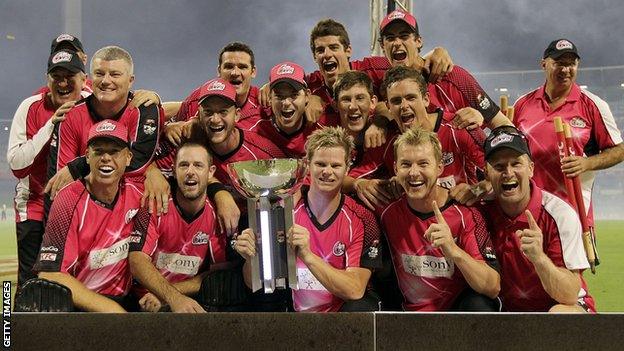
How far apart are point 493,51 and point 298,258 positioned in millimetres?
51307

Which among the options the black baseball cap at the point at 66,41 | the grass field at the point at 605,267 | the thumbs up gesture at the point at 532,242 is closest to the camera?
the thumbs up gesture at the point at 532,242

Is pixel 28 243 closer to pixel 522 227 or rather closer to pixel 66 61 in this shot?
pixel 66 61

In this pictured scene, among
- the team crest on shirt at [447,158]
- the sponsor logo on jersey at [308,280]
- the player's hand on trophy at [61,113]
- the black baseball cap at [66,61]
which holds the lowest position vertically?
the sponsor logo on jersey at [308,280]

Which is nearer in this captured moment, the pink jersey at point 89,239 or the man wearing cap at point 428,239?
the man wearing cap at point 428,239

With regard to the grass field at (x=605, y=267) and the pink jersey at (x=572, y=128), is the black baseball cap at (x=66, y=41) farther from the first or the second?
the grass field at (x=605, y=267)

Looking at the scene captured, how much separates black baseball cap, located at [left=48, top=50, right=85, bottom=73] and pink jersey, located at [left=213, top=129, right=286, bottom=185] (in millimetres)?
821

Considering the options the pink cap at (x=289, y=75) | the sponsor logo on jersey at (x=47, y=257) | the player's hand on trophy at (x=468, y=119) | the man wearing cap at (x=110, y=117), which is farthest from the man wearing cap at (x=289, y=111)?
the sponsor logo on jersey at (x=47, y=257)

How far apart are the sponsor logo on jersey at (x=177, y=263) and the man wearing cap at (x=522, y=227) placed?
3.99 feet

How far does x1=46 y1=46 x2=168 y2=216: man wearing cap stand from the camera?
295 centimetres

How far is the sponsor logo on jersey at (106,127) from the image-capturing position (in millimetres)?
2730

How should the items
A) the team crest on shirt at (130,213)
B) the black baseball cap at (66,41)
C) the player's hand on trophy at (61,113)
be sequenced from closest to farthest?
the team crest on shirt at (130,213), the player's hand on trophy at (61,113), the black baseball cap at (66,41)

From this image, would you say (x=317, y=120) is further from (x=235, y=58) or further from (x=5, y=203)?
(x=5, y=203)

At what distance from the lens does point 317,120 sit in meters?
3.20

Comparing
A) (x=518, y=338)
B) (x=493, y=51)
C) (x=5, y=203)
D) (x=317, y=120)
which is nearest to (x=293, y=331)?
(x=518, y=338)
